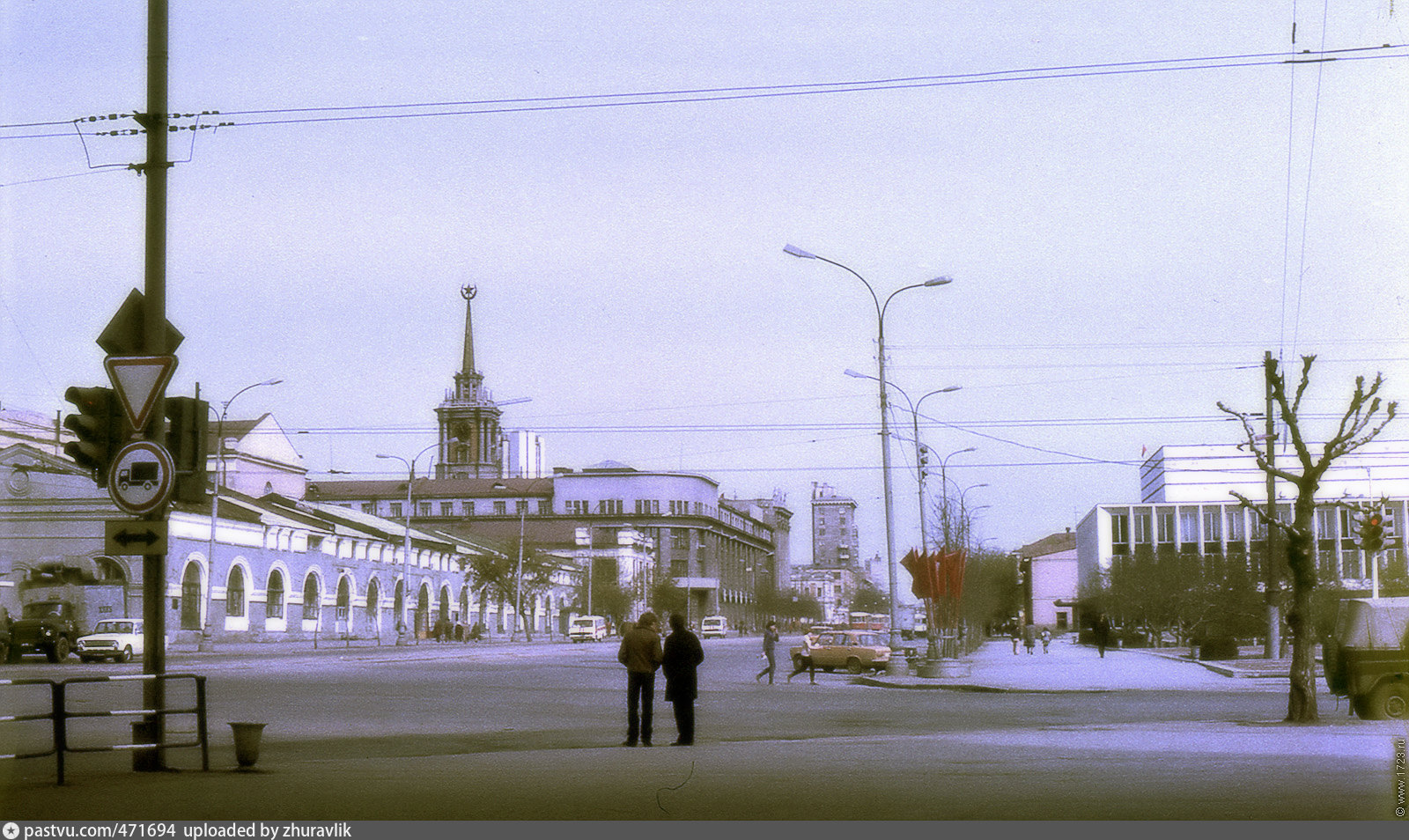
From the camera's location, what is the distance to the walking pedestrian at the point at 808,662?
1526 inches

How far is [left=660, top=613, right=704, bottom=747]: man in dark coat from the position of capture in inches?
677

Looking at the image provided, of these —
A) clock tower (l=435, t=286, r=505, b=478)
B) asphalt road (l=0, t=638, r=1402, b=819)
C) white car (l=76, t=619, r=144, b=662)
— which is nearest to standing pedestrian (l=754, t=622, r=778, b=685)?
asphalt road (l=0, t=638, r=1402, b=819)

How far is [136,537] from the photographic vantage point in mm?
12406

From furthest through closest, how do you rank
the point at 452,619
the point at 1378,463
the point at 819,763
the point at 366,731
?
the point at 452,619, the point at 1378,463, the point at 366,731, the point at 819,763

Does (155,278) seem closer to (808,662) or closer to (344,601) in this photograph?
(808,662)

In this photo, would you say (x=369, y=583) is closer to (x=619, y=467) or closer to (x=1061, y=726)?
(x=1061, y=726)

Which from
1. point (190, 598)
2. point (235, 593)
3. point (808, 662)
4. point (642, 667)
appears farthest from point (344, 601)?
point (642, 667)

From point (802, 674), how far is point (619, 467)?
117m

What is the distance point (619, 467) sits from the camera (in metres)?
162

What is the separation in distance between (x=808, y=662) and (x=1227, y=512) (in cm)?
8168

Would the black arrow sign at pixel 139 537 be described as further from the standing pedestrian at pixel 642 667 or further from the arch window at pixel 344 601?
the arch window at pixel 344 601

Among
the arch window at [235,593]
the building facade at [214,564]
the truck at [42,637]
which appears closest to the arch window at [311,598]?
the building facade at [214,564]

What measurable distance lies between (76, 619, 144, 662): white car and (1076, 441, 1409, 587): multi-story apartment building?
41395 millimetres
